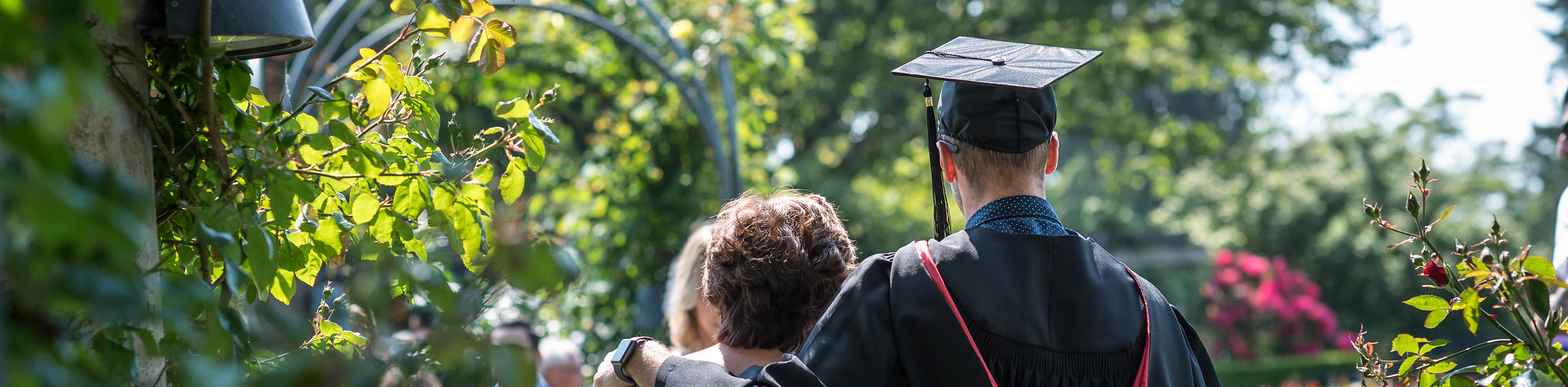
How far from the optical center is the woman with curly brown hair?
1.96 m

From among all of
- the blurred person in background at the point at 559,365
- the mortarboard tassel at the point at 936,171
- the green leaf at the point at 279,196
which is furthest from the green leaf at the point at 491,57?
the blurred person in background at the point at 559,365

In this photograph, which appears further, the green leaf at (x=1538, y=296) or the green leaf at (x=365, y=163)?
the green leaf at (x=1538, y=296)

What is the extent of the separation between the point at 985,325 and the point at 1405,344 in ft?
1.87

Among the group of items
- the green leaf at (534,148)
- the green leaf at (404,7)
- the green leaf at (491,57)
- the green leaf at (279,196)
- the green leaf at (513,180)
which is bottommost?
the green leaf at (513,180)

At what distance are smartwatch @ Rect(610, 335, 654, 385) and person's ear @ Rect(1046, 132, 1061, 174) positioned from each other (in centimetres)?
80

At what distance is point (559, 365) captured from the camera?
3889 mm

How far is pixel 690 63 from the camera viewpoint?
530 centimetres

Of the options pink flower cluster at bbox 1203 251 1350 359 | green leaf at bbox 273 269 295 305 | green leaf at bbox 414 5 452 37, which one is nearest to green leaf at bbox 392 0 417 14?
green leaf at bbox 414 5 452 37

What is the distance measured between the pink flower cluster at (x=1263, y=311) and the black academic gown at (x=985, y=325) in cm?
1266

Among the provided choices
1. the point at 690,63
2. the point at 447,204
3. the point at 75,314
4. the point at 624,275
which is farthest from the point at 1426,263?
the point at 624,275

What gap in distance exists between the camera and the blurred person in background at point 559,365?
12.4ft

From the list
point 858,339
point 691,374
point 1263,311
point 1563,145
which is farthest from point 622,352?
point 1263,311

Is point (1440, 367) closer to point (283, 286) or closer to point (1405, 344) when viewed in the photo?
point (1405, 344)

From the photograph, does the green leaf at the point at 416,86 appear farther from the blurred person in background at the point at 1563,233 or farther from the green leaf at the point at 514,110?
the blurred person in background at the point at 1563,233
